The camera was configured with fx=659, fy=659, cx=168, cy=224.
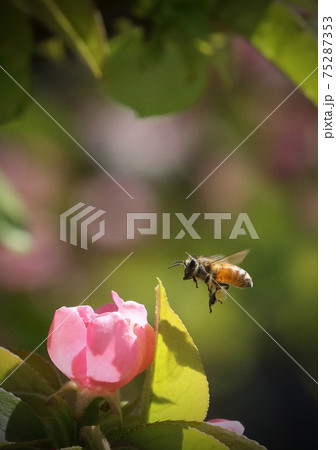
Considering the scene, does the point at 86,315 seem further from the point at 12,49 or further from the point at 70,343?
the point at 12,49

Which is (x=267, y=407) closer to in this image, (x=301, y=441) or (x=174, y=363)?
(x=301, y=441)

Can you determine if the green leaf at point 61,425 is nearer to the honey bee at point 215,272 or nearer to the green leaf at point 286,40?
the honey bee at point 215,272

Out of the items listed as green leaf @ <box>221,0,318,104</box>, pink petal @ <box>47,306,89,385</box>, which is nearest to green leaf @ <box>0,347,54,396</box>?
pink petal @ <box>47,306,89,385</box>

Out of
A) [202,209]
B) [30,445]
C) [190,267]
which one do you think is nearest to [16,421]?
[30,445]

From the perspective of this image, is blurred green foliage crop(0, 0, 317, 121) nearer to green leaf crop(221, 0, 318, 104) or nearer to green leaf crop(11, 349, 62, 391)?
A: green leaf crop(221, 0, 318, 104)

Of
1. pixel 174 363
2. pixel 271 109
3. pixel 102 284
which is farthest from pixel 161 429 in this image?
pixel 271 109

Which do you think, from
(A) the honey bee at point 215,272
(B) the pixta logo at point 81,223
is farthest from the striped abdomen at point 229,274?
(B) the pixta logo at point 81,223
